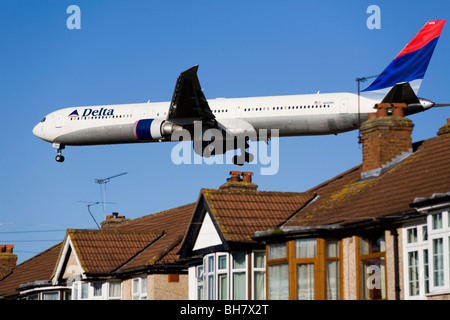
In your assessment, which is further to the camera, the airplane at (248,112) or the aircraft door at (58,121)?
the aircraft door at (58,121)

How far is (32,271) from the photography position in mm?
46844

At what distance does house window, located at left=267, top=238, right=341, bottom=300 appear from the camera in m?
25.2

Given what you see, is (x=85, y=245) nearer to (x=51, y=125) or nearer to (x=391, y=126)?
(x=391, y=126)

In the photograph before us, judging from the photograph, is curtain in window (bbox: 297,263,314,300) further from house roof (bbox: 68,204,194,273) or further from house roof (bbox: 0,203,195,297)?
house roof (bbox: 68,204,194,273)

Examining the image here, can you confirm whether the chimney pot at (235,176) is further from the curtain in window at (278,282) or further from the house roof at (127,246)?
the curtain in window at (278,282)

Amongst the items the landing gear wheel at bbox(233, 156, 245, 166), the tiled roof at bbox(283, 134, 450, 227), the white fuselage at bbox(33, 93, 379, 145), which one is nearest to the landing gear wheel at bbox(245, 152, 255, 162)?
the landing gear wheel at bbox(233, 156, 245, 166)

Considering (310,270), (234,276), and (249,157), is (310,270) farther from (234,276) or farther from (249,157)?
(249,157)

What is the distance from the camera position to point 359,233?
82.2ft

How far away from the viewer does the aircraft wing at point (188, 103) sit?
5178cm

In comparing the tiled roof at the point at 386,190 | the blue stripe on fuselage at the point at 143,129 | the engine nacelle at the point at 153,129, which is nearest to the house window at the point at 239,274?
the tiled roof at the point at 386,190

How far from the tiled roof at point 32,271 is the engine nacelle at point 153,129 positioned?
29.1ft

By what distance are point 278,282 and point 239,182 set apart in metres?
9.45

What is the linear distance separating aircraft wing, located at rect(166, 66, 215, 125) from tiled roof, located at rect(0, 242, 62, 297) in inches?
425
